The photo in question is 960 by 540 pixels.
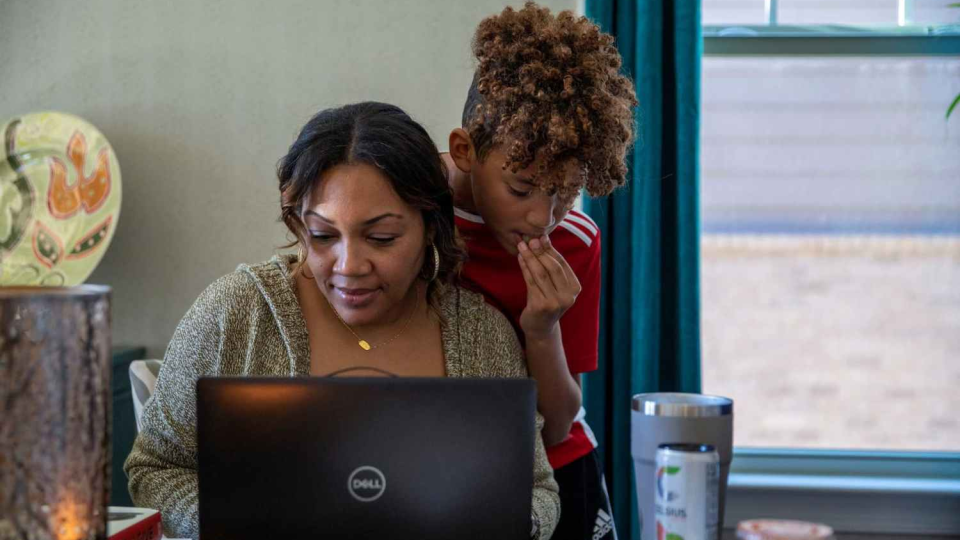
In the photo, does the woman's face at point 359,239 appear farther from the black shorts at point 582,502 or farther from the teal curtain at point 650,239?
the teal curtain at point 650,239

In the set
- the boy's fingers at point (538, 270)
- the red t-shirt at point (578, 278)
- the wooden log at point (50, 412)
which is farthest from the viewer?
the red t-shirt at point (578, 278)

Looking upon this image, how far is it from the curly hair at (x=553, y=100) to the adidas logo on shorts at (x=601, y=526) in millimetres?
643

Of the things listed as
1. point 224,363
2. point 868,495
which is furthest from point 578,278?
point 868,495

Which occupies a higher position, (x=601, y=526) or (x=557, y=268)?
(x=557, y=268)

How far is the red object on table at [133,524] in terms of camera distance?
0.95m

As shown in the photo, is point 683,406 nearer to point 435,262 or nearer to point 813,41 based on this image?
point 435,262

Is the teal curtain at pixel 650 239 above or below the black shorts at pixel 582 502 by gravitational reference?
above

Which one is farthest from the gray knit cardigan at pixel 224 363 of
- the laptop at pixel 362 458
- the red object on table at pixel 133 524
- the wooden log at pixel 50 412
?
the wooden log at pixel 50 412

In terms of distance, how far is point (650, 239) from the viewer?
244 cm

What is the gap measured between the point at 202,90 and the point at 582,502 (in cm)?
164

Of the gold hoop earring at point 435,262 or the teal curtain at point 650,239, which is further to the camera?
the teal curtain at point 650,239

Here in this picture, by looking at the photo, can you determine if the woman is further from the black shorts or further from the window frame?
the window frame

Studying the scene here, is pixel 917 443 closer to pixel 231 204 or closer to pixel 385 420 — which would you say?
pixel 231 204

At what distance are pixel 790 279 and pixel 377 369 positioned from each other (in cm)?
161
